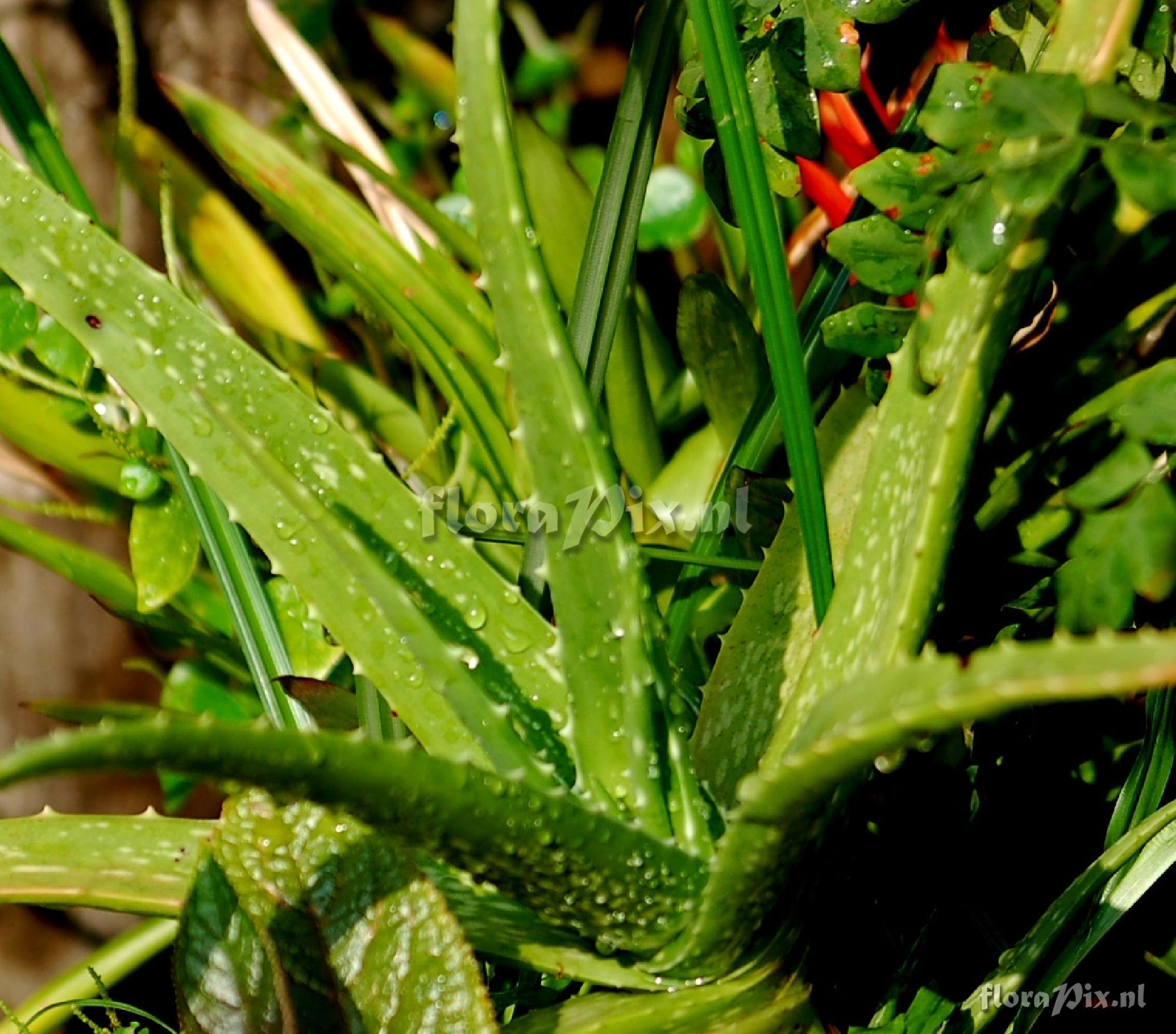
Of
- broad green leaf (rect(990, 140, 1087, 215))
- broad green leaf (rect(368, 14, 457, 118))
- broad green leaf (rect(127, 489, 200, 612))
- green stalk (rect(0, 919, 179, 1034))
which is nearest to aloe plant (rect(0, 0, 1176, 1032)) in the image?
broad green leaf (rect(990, 140, 1087, 215))

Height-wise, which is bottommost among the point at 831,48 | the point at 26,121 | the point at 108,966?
the point at 108,966

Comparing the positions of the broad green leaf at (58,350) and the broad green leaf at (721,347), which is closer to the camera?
the broad green leaf at (721,347)

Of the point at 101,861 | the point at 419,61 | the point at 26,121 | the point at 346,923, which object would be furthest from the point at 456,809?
the point at 419,61

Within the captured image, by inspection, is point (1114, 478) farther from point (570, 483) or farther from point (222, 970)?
point (222, 970)

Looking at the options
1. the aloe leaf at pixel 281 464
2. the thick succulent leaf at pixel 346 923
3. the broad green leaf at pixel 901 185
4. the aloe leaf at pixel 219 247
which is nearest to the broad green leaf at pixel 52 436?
the aloe leaf at pixel 219 247

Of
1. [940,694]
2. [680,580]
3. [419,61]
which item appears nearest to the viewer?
[940,694]

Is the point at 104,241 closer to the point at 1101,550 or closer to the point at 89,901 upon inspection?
the point at 89,901

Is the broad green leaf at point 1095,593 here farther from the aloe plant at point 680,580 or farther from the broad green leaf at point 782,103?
the broad green leaf at point 782,103
